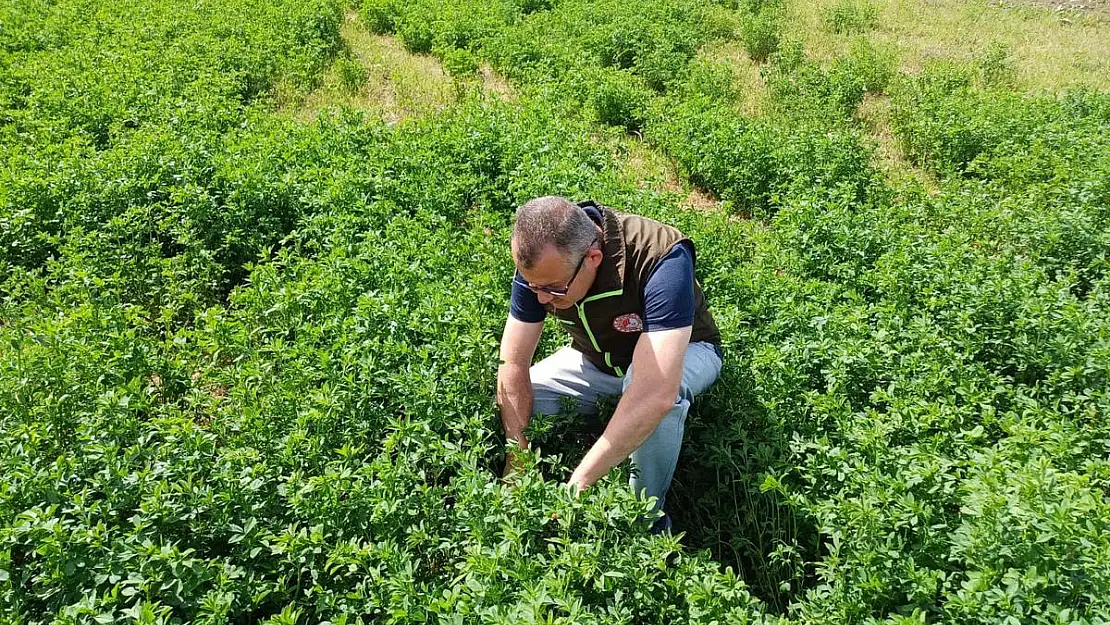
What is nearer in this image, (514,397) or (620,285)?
(620,285)

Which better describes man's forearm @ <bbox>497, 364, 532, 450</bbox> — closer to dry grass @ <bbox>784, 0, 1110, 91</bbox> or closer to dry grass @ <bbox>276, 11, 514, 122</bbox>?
dry grass @ <bbox>276, 11, 514, 122</bbox>

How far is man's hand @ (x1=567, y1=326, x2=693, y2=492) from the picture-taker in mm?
3301

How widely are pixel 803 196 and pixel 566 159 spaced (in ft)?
6.27

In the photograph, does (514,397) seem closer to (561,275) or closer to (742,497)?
(561,275)

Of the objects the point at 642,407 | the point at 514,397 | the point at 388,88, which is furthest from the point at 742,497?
the point at 388,88

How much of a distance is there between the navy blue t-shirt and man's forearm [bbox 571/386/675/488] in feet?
1.05

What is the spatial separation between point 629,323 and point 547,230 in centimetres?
70

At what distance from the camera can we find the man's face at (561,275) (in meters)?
3.35

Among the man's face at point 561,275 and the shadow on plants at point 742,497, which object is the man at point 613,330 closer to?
the man's face at point 561,275

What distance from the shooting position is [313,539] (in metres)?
3.02

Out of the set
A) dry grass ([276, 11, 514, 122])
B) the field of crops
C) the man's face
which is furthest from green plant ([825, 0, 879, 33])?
the man's face

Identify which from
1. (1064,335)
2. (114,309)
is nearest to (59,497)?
(114,309)

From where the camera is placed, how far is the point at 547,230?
3.31 m

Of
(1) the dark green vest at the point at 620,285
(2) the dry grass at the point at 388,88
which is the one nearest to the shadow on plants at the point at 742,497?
(1) the dark green vest at the point at 620,285
